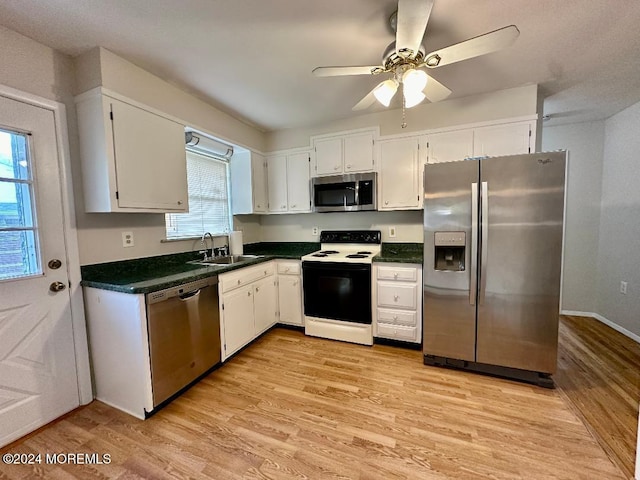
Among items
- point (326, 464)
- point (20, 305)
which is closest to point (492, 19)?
point (326, 464)

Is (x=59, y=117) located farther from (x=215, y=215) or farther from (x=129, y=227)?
(x=215, y=215)

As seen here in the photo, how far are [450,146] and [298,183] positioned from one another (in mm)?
1771

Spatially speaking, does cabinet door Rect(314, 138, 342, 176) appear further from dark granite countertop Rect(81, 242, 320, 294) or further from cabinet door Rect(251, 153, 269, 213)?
dark granite countertop Rect(81, 242, 320, 294)

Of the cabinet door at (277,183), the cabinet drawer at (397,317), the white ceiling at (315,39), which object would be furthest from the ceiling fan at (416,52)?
the cabinet drawer at (397,317)

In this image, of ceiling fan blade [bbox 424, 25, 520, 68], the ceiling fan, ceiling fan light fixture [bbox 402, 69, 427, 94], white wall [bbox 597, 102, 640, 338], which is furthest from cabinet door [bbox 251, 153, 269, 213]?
white wall [bbox 597, 102, 640, 338]

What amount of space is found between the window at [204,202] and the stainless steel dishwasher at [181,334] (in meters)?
0.87

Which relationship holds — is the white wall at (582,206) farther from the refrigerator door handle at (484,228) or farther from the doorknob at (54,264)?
the doorknob at (54,264)

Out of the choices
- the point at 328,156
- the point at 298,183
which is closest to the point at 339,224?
the point at 298,183

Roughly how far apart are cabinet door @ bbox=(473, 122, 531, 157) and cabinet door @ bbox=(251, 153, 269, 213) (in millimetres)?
2465

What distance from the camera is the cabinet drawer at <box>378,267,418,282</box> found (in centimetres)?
253

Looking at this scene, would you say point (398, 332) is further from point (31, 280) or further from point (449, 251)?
point (31, 280)

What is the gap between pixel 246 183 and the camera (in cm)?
330

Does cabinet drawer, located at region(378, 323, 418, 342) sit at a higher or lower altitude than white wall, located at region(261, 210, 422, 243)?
lower

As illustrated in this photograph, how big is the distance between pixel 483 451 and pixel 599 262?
10.9ft
